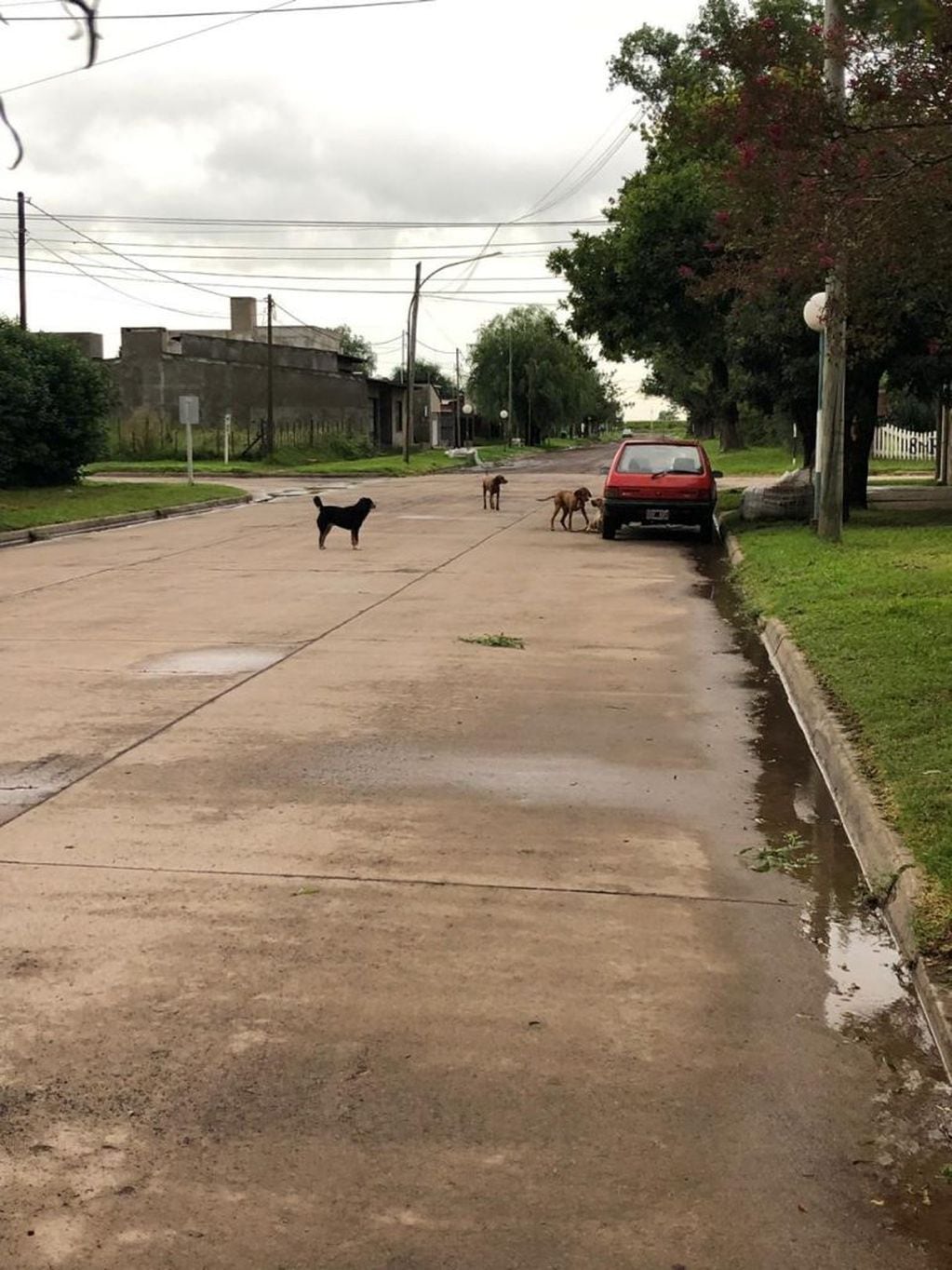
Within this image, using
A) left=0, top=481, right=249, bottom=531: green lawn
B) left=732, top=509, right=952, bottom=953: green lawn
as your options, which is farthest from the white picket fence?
left=732, top=509, right=952, bottom=953: green lawn

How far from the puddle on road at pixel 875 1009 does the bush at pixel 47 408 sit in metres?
25.9

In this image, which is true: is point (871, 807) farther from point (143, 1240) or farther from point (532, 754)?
point (143, 1240)

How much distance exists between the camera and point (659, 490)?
21922mm

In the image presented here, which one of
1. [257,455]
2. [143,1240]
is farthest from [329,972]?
[257,455]

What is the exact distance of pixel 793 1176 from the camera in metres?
3.43

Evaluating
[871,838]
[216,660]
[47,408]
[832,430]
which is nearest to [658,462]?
[832,430]

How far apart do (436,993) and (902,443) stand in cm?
4634

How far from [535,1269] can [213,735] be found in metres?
5.56

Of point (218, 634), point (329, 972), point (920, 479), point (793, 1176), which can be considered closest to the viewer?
point (793, 1176)

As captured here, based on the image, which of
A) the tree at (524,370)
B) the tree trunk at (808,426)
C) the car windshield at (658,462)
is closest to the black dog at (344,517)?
the car windshield at (658,462)

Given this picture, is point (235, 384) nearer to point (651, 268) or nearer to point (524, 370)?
point (524, 370)

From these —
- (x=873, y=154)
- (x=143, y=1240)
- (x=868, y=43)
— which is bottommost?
(x=143, y=1240)

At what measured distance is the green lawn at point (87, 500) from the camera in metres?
25.9

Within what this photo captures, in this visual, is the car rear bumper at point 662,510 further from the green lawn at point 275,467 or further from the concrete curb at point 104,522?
the green lawn at point 275,467
